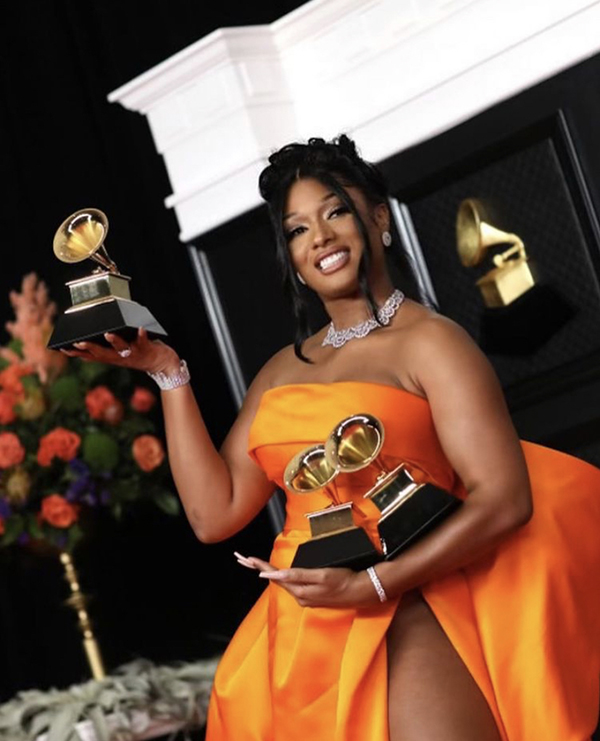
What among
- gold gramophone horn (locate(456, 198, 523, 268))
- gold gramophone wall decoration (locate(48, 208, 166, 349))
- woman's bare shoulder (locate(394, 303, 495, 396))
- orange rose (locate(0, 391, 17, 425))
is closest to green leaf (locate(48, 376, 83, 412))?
orange rose (locate(0, 391, 17, 425))

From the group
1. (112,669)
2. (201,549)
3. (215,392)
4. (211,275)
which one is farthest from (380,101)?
(112,669)

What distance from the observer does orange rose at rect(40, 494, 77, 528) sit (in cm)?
400

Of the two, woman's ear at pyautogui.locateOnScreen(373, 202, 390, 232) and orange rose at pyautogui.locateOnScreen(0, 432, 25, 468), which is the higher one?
woman's ear at pyautogui.locateOnScreen(373, 202, 390, 232)

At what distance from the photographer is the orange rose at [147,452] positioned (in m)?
4.08

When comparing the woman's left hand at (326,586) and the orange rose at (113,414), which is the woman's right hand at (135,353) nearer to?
the woman's left hand at (326,586)

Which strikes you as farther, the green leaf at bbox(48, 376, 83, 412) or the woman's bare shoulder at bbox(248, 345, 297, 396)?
the green leaf at bbox(48, 376, 83, 412)

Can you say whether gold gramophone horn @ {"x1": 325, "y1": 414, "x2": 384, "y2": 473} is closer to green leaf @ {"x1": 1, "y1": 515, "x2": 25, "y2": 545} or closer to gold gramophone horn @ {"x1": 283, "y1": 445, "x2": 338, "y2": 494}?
gold gramophone horn @ {"x1": 283, "y1": 445, "x2": 338, "y2": 494}

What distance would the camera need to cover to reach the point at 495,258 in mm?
3428

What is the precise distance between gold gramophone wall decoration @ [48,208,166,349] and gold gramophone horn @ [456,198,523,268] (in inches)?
36.2

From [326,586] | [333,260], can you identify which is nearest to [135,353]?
[333,260]

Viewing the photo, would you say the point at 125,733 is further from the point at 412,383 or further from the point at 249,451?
the point at 412,383

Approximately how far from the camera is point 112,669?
450 cm

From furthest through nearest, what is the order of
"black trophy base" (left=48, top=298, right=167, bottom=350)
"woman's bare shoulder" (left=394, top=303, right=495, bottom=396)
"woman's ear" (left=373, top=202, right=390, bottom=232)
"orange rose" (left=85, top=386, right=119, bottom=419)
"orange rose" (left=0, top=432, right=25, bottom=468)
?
"orange rose" (left=85, top=386, right=119, bottom=419)
"orange rose" (left=0, top=432, right=25, bottom=468)
"woman's ear" (left=373, top=202, right=390, bottom=232)
"black trophy base" (left=48, top=298, right=167, bottom=350)
"woman's bare shoulder" (left=394, top=303, right=495, bottom=396)

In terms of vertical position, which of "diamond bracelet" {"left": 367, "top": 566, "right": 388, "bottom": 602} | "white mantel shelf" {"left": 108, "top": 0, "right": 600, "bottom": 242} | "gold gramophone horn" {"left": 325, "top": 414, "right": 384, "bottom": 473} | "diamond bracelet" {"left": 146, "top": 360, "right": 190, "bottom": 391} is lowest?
"diamond bracelet" {"left": 367, "top": 566, "right": 388, "bottom": 602}
